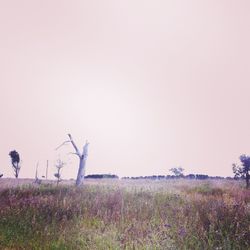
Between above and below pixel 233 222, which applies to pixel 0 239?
below

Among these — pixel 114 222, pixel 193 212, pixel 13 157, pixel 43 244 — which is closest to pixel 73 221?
pixel 114 222

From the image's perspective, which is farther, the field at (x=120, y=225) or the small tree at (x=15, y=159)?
the small tree at (x=15, y=159)

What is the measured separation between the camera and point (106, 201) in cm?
950

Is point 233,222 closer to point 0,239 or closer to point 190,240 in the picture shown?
point 190,240

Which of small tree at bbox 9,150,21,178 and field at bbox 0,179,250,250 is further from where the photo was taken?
small tree at bbox 9,150,21,178

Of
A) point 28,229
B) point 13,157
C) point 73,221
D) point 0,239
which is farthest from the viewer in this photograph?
point 13,157

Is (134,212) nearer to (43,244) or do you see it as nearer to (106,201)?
(106,201)

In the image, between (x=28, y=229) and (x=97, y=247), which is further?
(x=28, y=229)

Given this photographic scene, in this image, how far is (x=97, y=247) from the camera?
5.82 meters

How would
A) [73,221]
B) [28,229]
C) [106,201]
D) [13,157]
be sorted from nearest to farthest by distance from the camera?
[28,229] < [73,221] < [106,201] < [13,157]

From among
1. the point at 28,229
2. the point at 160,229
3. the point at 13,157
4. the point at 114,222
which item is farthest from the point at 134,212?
the point at 13,157

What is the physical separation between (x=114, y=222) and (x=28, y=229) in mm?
1761

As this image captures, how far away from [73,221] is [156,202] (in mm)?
3070

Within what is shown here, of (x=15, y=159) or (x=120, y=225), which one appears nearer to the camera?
(x=120, y=225)
